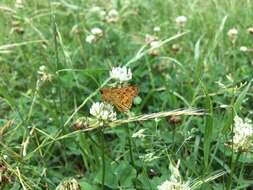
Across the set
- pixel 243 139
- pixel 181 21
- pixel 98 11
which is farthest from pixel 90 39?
pixel 243 139

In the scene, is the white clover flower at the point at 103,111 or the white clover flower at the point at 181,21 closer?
the white clover flower at the point at 103,111

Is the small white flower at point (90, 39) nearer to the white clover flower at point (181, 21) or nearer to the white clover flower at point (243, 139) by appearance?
the white clover flower at point (181, 21)

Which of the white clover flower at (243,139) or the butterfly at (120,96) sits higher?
the butterfly at (120,96)

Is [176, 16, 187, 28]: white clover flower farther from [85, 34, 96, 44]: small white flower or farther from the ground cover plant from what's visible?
[85, 34, 96, 44]: small white flower

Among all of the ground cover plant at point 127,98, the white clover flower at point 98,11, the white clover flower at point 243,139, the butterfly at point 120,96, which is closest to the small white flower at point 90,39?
the ground cover plant at point 127,98

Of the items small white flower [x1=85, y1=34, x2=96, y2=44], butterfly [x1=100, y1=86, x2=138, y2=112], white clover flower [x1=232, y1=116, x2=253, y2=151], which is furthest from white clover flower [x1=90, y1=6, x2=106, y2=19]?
white clover flower [x1=232, y1=116, x2=253, y2=151]

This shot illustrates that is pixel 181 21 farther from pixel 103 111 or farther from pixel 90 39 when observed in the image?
pixel 103 111
